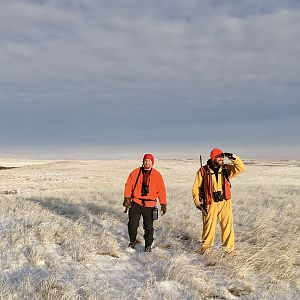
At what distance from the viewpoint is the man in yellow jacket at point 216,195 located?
7.84 metres

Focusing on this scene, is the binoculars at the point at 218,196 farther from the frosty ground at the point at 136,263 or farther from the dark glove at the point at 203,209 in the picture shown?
the frosty ground at the point at 136,263

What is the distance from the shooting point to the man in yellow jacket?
7840 millimetres

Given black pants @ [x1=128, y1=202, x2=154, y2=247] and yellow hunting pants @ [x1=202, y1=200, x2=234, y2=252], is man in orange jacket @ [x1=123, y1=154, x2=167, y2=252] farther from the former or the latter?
yellow hunting pants @ [x1=202, y1=200, x2=234, y2=252]

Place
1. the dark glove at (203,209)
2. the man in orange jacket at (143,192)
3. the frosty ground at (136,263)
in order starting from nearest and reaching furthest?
the frosty ground at (136,263)
the dark glove at (203,209)
the man in orange jacket at (143,192)

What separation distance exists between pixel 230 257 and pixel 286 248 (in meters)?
1.41

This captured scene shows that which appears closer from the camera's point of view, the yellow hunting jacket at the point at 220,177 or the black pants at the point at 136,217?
the yellow hunting jacket at the point at 220,177

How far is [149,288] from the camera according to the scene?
5688 mm

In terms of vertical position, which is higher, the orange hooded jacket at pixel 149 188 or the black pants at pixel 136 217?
the orange hooded jacket at pixel 149 188

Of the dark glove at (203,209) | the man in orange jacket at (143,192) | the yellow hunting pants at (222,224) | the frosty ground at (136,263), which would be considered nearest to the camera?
the frosty ground at (136,263)

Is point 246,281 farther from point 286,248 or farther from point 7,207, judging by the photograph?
point 7,207

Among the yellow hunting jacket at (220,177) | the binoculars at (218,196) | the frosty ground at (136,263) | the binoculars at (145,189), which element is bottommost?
the frosty ground at (136,263)

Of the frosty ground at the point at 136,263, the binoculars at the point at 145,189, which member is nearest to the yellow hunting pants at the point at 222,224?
the frosty ground at the point at 136,263

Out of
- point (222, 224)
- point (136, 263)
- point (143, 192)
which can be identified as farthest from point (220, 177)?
point (136, 263)

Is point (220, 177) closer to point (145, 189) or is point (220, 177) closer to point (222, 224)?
point (222, 224)
